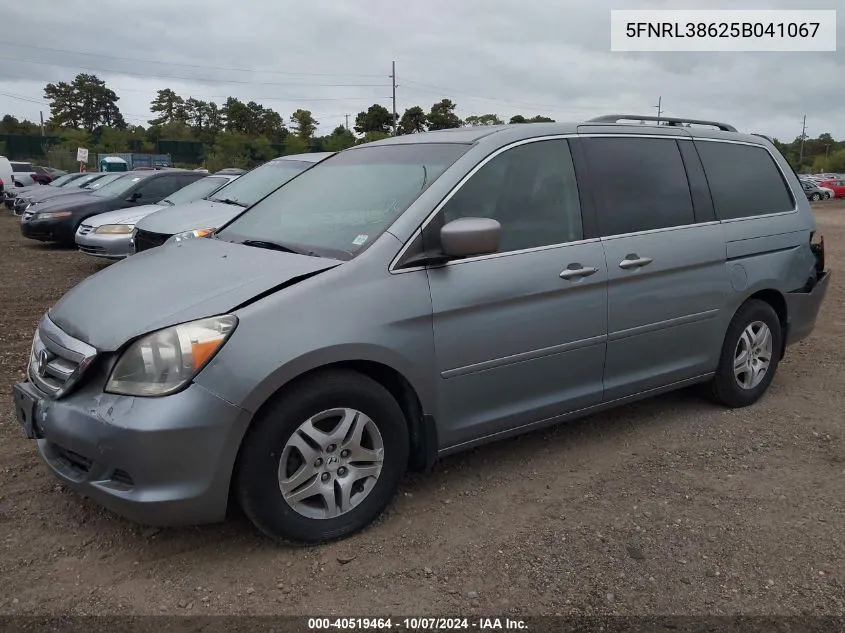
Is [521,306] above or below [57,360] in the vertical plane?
→ above

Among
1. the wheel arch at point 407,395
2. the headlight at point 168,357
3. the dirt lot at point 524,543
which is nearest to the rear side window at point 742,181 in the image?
the dirt lot at point 524,543

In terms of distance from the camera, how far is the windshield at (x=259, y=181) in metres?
8.53

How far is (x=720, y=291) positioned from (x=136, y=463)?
335 cm

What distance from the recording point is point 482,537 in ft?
10.1

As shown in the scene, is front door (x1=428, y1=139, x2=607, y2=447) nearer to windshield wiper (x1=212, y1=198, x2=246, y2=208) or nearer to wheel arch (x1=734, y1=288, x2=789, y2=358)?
wheel arch (x1=734, y1=288, x2=789, y2=358)

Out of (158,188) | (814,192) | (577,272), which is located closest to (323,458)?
(577,272)

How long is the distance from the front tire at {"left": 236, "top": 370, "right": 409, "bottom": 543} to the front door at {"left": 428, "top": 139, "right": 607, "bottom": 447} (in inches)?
13.3

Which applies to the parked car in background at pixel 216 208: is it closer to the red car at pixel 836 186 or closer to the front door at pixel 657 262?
the front door at pixel 657 262

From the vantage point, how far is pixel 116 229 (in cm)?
983

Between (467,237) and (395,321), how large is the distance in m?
0.47

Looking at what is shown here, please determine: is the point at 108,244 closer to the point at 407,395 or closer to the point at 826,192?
the point at 407,395

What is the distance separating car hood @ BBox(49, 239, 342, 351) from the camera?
9.06 feet

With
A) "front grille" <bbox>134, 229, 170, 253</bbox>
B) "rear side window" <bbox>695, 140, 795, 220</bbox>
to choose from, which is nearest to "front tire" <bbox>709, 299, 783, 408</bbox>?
"rear side window" <bbox>695, 140, 795, 220</bbox>

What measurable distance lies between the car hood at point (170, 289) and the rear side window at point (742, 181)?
268cm
